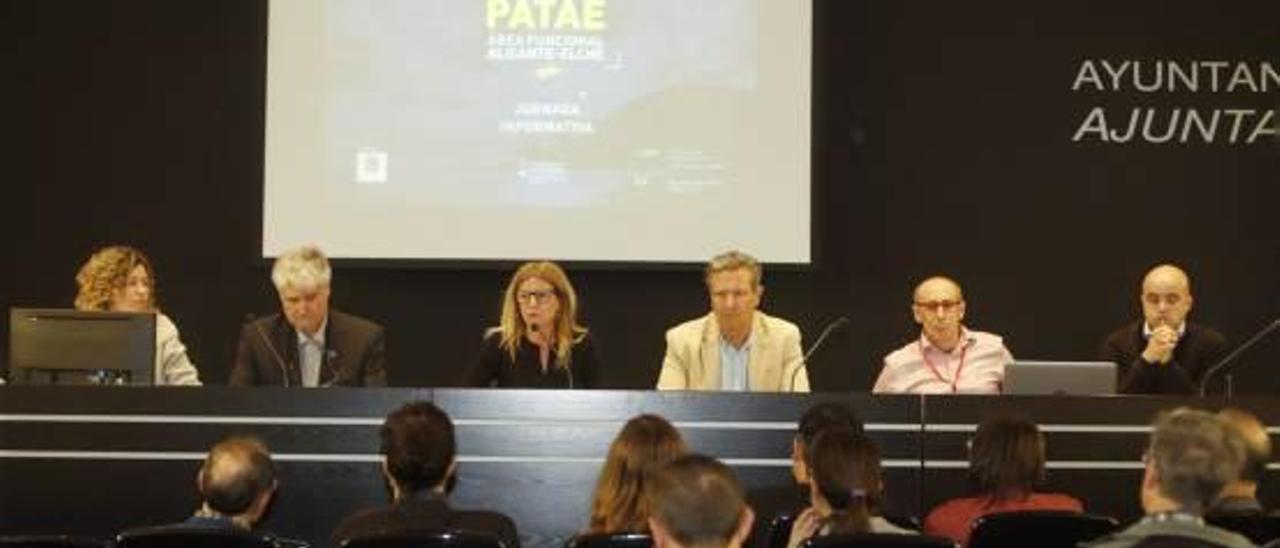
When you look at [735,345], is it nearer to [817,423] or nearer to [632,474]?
[817,423]

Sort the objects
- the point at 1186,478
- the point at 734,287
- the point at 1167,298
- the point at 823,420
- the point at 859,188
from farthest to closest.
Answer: the point at 859,188 → the point at 1167,298 → the point at 734,287 → the point at 823,420 → the point at 1186,478

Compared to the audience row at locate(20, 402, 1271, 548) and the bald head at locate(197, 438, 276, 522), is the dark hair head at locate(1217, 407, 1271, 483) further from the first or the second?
the bald head at locate(197, 438, 276, 522)

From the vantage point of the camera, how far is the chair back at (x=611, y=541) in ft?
14.0

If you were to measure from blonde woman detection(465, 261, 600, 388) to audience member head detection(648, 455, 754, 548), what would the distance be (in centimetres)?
351

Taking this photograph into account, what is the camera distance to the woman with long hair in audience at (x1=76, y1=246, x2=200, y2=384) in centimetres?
712

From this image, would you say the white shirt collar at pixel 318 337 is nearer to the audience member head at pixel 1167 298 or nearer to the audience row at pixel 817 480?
the audience row at pixel 817 480

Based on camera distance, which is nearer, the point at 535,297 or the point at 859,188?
the point at 535,297

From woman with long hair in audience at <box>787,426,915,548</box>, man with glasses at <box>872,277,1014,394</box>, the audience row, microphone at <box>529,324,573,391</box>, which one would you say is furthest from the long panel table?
woman with long hair in audience at <box>787,426,915,548</box>

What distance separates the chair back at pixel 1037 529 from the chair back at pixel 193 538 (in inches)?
68.4

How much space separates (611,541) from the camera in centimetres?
429

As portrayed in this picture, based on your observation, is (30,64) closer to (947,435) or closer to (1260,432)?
(947,435)

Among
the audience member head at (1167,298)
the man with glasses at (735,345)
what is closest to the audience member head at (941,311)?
the man with glasses at (735,345)

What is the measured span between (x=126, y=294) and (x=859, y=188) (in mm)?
3459

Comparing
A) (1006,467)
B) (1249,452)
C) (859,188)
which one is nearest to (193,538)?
(1006,467)
